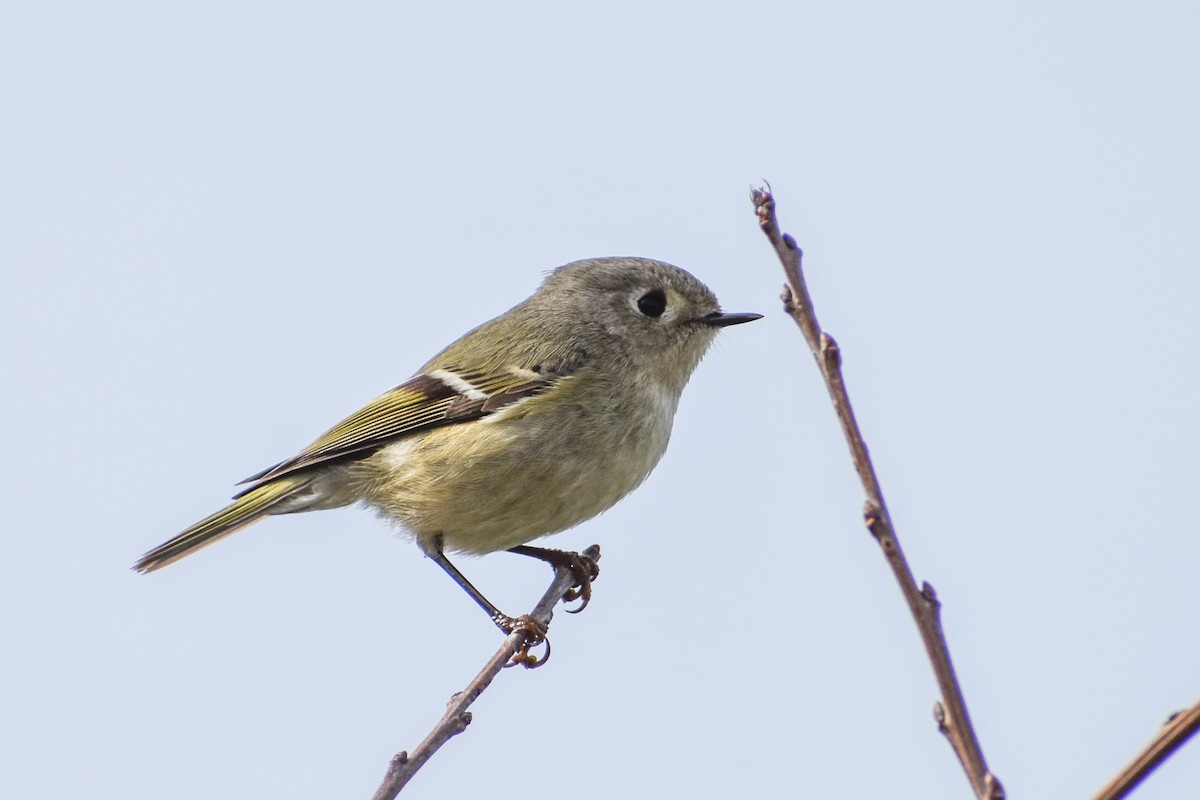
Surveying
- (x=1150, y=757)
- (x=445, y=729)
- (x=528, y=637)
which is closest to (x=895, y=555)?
(x=1150, y=757)

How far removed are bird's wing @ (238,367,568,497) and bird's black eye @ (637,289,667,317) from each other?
417mm

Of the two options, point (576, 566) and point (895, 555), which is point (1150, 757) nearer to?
point (895, 555)

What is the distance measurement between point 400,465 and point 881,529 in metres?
2.81

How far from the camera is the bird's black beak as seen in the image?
3980mm

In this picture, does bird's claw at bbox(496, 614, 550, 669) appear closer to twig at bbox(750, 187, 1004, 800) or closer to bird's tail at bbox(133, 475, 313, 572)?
bird's tail at bbox(133, 475, 313, 572)

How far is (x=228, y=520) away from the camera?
13.2 ft

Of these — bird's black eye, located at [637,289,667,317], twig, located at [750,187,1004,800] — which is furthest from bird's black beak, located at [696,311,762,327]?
twig, located at [750,187,1004,800]

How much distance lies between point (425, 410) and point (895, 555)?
114 inches

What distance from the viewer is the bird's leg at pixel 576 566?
12.8ft

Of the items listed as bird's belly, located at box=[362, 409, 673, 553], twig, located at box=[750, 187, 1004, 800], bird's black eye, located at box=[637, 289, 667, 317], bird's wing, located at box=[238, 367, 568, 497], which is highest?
bird's black eye, located at box=[637, 289, 667, 317]

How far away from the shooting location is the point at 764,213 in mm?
1393

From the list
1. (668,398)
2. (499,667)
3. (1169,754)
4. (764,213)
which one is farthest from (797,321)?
(668,398)

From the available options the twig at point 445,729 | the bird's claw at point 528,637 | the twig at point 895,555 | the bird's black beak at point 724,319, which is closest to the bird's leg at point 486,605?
the bird's claw at point 528,637

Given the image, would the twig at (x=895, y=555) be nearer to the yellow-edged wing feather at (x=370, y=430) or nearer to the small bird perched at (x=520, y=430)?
the small bird perched at (x=520, y=430)
